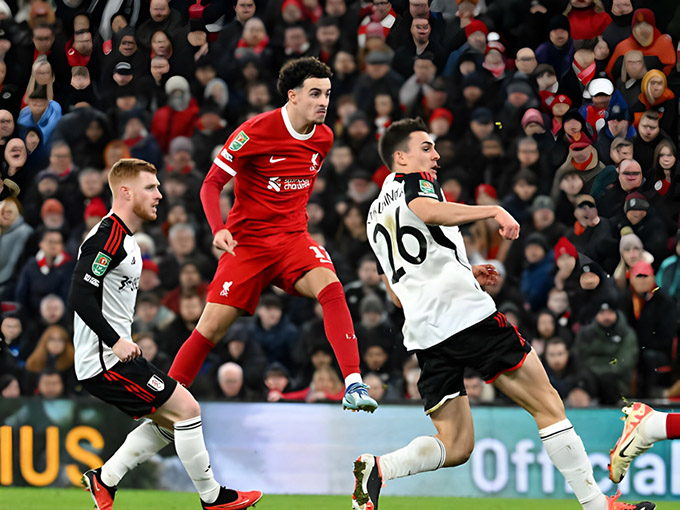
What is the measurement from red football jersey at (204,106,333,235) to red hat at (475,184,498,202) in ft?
8.89

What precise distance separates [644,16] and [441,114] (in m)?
1.96

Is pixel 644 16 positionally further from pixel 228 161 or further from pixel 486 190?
pixel 228 161

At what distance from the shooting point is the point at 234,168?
592cm

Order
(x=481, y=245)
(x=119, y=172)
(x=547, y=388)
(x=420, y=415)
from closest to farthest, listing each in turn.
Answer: (x=547, y=388), (x=119, y=172), (x=420, y=415), (x=481, y=245)

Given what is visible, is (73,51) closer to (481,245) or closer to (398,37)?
(398,37)

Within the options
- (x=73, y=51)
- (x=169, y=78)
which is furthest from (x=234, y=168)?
(x=73, y=51)

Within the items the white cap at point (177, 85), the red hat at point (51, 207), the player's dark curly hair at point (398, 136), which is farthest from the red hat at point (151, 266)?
the player's dark curly hair at point (398, 136)

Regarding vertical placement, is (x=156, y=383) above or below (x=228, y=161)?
below


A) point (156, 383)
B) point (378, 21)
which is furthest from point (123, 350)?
point (378, 21)

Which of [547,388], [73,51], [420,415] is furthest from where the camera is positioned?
[73,51]

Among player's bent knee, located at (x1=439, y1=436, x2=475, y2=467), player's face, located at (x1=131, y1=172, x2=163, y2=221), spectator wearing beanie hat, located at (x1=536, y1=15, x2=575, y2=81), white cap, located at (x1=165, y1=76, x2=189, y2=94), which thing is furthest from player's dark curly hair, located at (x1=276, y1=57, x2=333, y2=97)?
white cap, located at (x1=165, y1=76, x2=189, y2=94)

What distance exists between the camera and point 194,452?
5219mm

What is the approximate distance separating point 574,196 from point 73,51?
4980 millimetres

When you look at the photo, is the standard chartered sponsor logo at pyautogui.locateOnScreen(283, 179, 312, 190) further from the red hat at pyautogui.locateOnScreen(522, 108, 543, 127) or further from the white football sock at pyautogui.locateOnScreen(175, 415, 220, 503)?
the red hat at pyautogui.locateOnScreen(522, 108, 543, 127)
